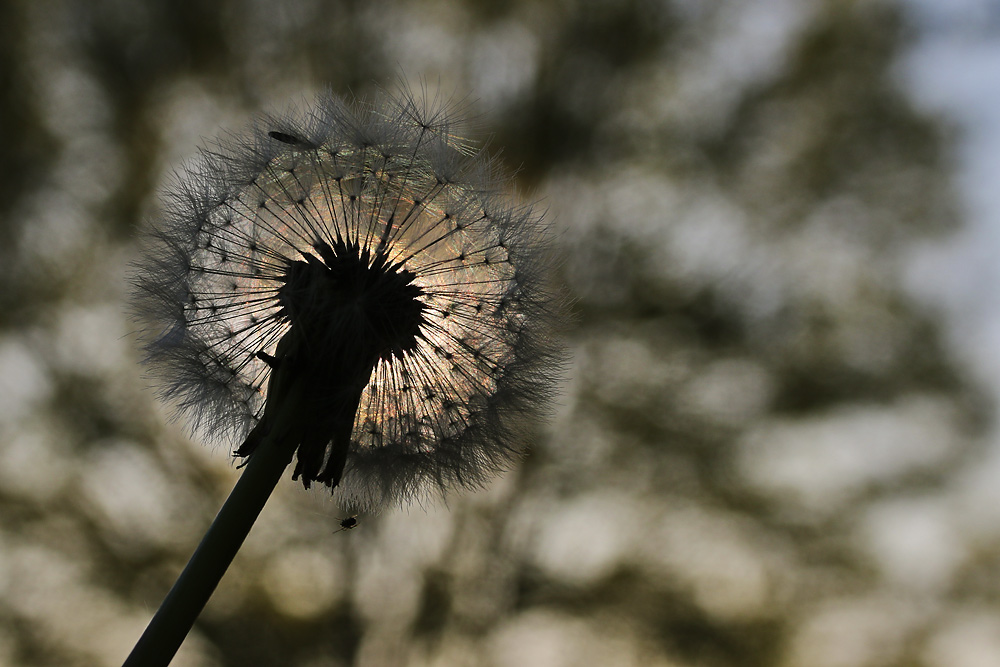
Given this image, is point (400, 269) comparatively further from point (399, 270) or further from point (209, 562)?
point (209, 562)

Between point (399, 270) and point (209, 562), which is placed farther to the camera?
point (399, 270)

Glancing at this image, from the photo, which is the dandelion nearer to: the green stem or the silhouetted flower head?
the silhouetted flower head

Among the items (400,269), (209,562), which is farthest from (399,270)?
(209,562)

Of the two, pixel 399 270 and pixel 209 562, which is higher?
pixel 399 270

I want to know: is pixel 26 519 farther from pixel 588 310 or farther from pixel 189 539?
pixel 588 310

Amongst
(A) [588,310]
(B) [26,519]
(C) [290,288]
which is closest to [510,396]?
(C) [290,288]

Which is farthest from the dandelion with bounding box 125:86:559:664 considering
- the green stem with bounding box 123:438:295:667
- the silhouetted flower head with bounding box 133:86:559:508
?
the green stem with bounding box 123:438:295:667
